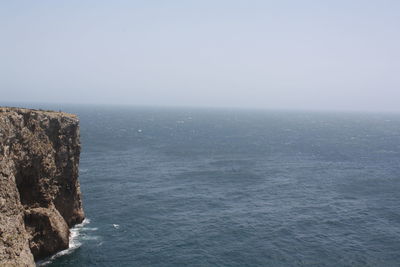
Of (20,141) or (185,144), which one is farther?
(185,144)

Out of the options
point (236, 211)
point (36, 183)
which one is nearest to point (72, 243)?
point (36, 183)

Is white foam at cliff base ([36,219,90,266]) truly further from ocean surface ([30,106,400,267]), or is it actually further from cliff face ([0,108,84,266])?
cliff face ([0,108,84,266])

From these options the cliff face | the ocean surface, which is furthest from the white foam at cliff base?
the cliff face

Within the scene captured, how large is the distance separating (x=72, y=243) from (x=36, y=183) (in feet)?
36.4

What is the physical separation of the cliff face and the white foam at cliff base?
30.8 inches

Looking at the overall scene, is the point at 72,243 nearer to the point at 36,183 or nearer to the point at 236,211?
the point at 36,183

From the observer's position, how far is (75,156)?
6425cm

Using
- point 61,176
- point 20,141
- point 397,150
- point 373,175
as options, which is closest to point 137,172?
point 61,176

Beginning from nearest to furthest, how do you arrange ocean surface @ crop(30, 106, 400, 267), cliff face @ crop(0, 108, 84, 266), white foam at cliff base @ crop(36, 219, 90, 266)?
1. cliff face @ crop(0, 108, 84, 266)
2. white foam at cliff base @ crop(36, 219, 90, 266)
3. ocean surface @ crop(30, 106, 400, 267)

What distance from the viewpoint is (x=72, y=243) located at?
57.2m

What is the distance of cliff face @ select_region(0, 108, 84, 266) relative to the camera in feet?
140

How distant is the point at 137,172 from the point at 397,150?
11971 centimetres

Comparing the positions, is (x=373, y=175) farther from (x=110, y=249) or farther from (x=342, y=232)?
(x=110, y=249)

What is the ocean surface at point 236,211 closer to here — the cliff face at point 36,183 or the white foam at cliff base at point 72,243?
the white foam at cliff base at point 72,243
